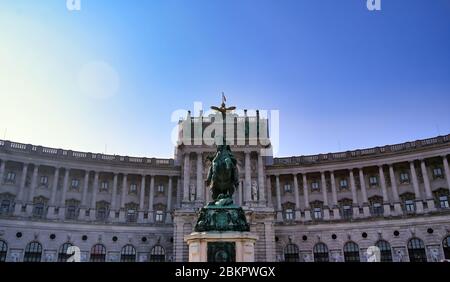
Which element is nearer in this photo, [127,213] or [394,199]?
Result: [394,199]

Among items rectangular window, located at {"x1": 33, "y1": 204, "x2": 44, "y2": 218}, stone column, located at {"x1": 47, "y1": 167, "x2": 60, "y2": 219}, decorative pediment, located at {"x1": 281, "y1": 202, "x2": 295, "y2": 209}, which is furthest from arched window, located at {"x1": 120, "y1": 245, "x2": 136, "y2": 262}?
decorative pediment, located at {"x1": 281, "y1": 202, "x2": 295, "y2": 209}

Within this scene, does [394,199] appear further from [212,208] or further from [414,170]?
[212,208]

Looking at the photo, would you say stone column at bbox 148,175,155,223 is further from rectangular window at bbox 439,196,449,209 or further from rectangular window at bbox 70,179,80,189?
rectangular window at bbox 439,196,449,209

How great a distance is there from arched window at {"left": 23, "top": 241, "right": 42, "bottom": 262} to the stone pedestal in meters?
43.2

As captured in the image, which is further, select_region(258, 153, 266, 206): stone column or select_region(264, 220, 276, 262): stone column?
select_region(258, 153, 266, 206): stone column

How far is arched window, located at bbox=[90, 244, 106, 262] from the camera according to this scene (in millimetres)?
57500

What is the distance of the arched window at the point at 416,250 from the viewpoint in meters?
53.5

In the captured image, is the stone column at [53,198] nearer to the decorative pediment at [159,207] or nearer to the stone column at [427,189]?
the decorative pediment at [159,207]

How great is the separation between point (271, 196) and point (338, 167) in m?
12.4

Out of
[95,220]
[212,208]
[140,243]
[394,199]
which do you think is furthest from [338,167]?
[212,208]

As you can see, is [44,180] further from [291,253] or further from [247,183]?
[291,253]

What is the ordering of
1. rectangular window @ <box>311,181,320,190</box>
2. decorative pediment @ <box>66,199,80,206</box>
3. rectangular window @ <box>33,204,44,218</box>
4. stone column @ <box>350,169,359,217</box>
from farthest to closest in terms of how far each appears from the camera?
1. rectangular window @ <box>311,181,320,190</box>
2. decorative pediment @ <box>66,199,80,206</box>
3. stone column @ <box>350,169,359,217</box>
4. rectangular window @ <box>33,204,44,218</box>
